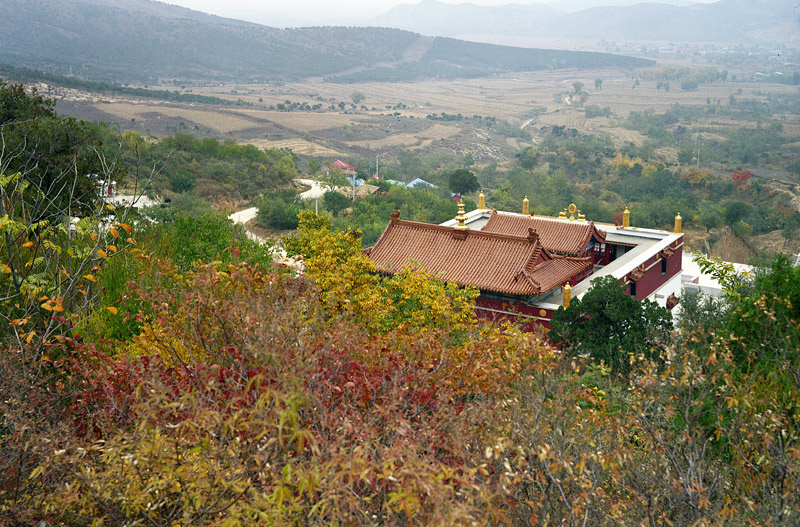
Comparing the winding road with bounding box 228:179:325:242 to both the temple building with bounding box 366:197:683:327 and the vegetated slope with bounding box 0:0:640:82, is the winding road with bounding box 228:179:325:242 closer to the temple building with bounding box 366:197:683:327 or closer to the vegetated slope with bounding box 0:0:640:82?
the temple building with bounding box 366:197:683:327

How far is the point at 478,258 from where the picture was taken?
2005cm

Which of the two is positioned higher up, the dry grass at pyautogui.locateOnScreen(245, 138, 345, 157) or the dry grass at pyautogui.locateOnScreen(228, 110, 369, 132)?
the dry grass at pyautogui.locateOnScreen(228, 110, 369, 132)

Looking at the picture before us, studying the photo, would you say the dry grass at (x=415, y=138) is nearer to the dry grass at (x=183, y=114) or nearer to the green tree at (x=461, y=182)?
the dry grass at (x=183, y=114)

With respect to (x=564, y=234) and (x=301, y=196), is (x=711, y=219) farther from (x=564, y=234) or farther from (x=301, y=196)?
(x=564, y=234)

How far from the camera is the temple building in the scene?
19.5m

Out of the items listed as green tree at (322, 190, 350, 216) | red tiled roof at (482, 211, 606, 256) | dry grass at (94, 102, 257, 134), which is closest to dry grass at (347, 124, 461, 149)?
dry grass at (94, 102, 257, 134)

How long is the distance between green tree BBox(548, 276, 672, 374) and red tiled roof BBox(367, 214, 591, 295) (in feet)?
4.59

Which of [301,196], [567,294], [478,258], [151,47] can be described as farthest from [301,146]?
[567,294]

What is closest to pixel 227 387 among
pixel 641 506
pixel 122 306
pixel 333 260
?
pixel 641 506

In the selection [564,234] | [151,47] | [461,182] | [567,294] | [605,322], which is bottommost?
[461,182]

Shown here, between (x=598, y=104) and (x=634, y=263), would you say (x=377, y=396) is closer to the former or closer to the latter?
(x=634, y=263)

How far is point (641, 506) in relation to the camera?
5.92m

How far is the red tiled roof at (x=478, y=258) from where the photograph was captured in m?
A: 19.4

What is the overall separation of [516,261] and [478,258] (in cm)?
105
